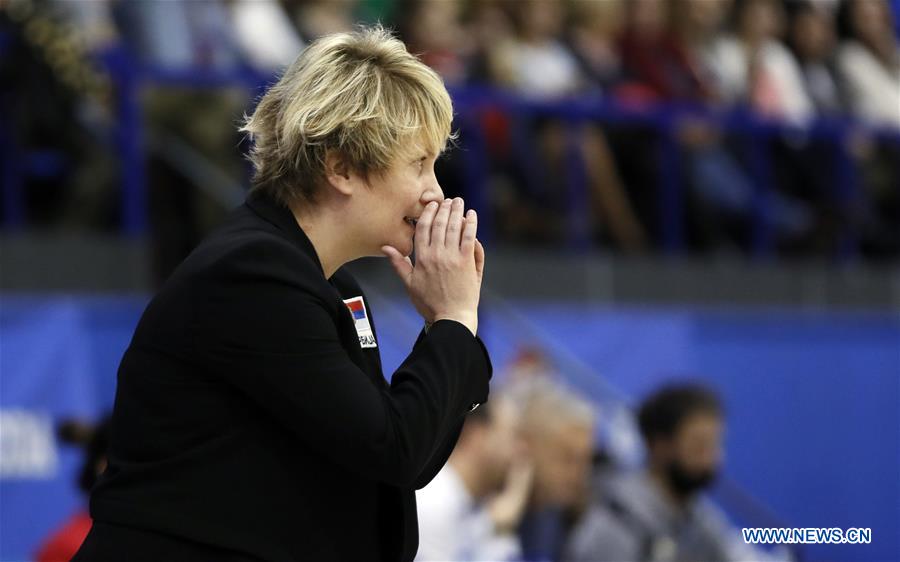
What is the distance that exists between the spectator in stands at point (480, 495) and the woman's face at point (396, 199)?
176 cm

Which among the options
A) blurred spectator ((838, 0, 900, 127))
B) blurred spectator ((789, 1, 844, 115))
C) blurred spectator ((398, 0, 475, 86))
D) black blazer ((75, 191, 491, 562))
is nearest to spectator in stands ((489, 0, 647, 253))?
blurred spectator ((398, 0, 475, 86))

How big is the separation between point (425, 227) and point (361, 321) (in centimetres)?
20

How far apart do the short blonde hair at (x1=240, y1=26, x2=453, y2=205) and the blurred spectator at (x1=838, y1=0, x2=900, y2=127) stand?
774 cm

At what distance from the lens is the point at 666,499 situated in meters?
4.32

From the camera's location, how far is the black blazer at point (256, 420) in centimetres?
188

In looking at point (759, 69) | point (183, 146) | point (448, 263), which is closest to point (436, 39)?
point (183, 146)

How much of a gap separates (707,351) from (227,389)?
5476 millimetres

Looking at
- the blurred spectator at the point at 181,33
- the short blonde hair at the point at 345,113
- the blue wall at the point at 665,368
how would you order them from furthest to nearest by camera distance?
the blurred spectator at the point at 181,33 → the blue wall at the point at 665,368 → the short blonde hair at the point at 345,113

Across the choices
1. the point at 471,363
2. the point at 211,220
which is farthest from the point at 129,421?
the point at 211,220

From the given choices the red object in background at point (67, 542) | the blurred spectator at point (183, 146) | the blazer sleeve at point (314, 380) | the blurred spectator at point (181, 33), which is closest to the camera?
the blazer sleeve at point (314, 380)

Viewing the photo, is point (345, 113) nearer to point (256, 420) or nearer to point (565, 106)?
point (256, 420)

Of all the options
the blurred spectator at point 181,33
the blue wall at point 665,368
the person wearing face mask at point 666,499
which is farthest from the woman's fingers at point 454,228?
the blurred spectator at point 181,33

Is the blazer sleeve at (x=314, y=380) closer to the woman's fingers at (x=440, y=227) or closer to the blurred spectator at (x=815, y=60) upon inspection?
the woman's fingers at (x=440, y=227)

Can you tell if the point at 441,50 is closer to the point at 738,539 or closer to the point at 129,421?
the point at 738,539
